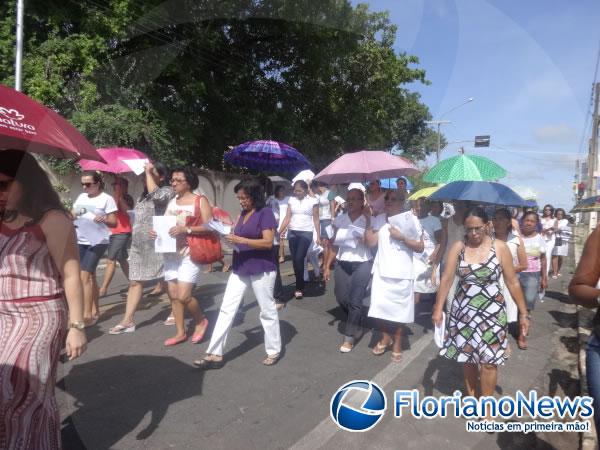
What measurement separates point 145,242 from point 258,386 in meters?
2.17

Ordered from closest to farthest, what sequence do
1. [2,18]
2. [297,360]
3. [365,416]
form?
[365,416] → [297,360] → [2,18]

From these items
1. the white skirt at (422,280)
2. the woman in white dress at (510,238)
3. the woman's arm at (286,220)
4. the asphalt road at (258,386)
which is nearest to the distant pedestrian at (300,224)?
the woman's arm at (286,220)

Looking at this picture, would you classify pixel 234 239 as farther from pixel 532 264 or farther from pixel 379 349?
pixel 532 264

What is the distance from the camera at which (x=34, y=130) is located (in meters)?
2.28

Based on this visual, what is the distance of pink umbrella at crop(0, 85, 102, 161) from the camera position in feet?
7.31

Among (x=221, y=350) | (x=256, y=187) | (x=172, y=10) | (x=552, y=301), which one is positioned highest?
(x=172, y=10)

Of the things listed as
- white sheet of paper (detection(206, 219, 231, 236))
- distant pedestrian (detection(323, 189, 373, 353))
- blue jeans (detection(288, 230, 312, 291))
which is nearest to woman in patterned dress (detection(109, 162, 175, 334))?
white sheet of paper (detection(206, 219, 231, 236))

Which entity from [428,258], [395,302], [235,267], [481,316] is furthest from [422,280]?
[235,267]

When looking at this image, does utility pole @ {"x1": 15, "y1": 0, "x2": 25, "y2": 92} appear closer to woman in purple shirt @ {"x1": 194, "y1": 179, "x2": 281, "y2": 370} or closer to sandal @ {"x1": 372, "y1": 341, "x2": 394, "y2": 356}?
woman in purple shirt @ {"x1": 194, "y1": 179, "x2": 281, "y2": 370}

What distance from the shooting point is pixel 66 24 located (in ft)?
38.0

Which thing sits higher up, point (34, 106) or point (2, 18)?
point (2, 18)

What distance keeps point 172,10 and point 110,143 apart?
4.14m

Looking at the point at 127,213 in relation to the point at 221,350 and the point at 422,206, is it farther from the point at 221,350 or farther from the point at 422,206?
the point at 422,206

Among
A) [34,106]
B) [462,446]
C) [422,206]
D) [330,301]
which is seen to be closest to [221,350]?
[462,446]
